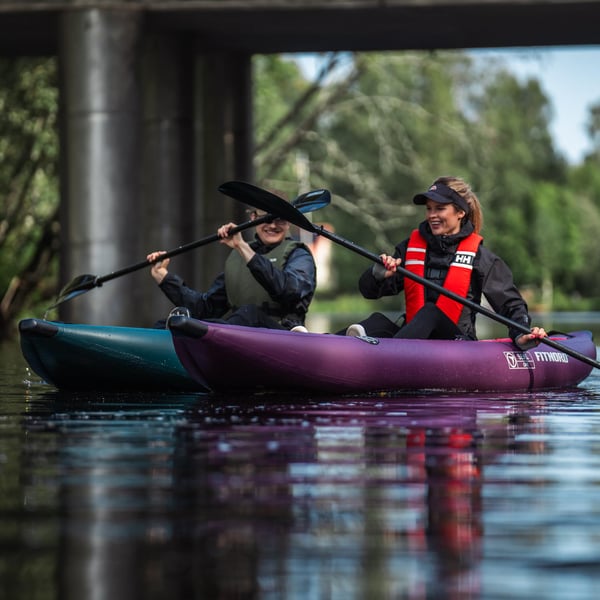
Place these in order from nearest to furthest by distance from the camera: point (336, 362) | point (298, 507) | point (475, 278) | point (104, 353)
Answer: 1. point (298, 507)
2. point (336, 362)
3. point (104, 353)
4. point (475, 278)

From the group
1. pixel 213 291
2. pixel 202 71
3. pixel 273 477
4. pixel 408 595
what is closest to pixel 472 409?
pixel 213 291

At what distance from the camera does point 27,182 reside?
21.7m

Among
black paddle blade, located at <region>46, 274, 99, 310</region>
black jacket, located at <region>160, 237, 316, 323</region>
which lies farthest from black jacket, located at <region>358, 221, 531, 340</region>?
black paddle blade, located at <region>46, 274, 99, 310</region>

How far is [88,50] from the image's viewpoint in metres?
15.9

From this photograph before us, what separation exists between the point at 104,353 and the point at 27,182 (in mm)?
12998

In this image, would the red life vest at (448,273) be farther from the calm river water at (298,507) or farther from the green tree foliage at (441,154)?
the green tree foliage at (441,154)

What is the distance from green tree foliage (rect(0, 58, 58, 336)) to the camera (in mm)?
21047

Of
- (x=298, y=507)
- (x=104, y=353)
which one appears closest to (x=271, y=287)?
(x=104, y=353)

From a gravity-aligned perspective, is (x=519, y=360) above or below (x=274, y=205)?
below

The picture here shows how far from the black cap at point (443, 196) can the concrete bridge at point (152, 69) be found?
243 inches

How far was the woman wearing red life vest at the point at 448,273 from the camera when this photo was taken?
31.2ft

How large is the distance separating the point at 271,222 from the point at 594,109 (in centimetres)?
8035

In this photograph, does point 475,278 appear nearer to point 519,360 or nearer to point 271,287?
point 519,360

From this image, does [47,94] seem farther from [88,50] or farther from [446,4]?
[446,4]
